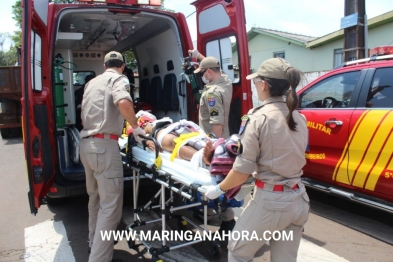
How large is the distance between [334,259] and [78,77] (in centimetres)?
594

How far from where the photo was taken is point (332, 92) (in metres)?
4.68

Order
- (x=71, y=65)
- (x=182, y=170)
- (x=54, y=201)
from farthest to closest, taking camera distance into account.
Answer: (x=71, y=65) < (x=54, y=201) < (x=182, y=170)

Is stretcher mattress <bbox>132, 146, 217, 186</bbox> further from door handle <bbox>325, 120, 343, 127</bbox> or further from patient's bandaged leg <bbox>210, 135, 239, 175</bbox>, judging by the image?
door handle <bbox>325, 120, 343, 127</bbox>

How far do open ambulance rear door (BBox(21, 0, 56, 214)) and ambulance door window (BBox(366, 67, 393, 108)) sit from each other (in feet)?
11.4

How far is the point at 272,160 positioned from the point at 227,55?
2596 mm

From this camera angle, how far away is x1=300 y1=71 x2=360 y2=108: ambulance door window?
4.34m

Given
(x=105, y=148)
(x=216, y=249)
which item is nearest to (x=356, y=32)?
(x=216, y=249)

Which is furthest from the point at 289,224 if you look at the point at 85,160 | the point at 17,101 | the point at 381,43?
the point at 381,43

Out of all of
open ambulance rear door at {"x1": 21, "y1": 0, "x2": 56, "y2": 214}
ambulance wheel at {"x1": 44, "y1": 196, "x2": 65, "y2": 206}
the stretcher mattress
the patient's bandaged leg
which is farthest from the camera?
ambulance wheel at {"x1": 44, "y1": 196, "x2": 65, "y2": 206}

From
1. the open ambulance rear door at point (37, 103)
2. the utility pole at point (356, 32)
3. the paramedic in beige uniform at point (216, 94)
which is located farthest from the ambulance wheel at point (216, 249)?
the utility pole at point (356, 32)

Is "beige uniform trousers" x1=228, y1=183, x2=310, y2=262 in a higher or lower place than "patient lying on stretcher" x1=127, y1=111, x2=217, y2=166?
lower

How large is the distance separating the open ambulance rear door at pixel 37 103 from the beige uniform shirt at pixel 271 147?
6.72ft

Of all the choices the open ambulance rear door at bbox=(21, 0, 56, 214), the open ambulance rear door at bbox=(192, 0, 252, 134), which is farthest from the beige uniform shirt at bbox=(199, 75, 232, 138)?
the open ambulance rear door at bbox=(21, 0, 56, 214)

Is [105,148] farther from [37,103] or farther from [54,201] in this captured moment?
[54,201]
